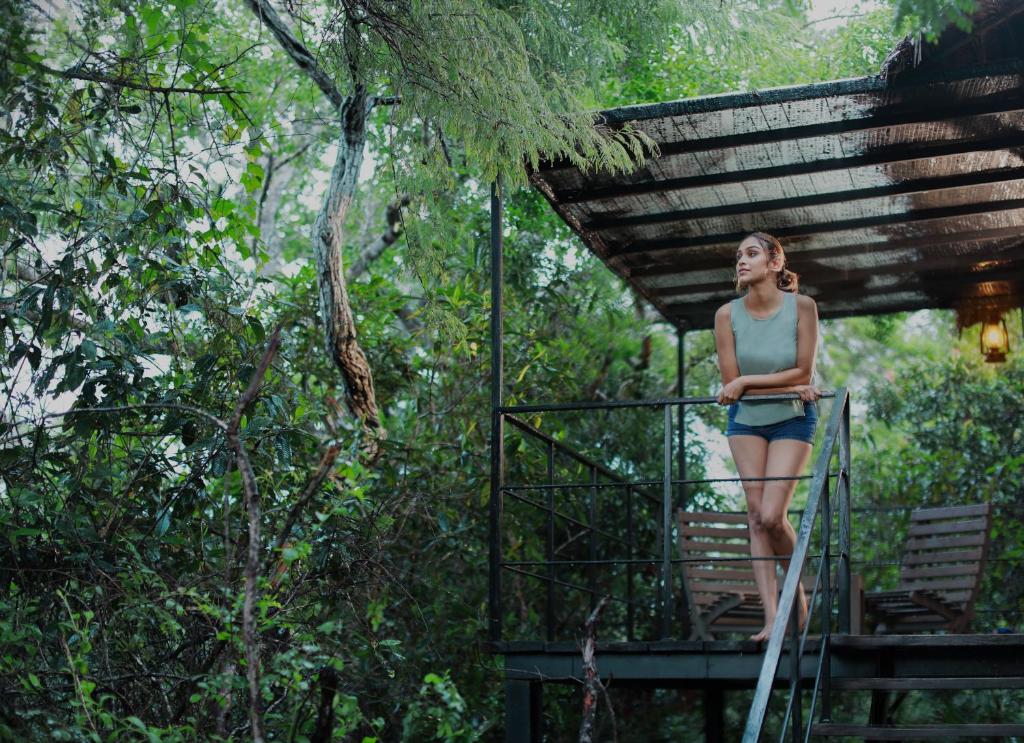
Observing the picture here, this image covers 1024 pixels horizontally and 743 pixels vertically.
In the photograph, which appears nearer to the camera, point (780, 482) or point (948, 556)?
point (780, 482)

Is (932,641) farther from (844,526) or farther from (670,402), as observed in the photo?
(670,402)

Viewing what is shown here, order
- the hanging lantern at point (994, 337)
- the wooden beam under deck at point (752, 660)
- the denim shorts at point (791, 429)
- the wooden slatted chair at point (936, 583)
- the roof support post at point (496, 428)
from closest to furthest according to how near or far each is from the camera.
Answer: the wooden beam under deck at point (752, 660)
the denim shorts at point (791, 429)
the roof support post at point (496, 428)
the wooden slatted chair at point (936, 583)
the hanging lantern at point (994, 337)

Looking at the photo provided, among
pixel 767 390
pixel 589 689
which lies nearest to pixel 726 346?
pixel 767 390

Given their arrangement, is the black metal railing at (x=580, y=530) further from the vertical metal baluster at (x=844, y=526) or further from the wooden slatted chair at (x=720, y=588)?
the vertical metal baluster at (x=844, y=526)

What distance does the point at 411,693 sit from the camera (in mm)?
7051

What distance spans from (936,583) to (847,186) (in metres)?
2.55

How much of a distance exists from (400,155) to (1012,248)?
391 cm

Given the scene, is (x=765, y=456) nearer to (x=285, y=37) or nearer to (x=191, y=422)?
(x=191, y=422)

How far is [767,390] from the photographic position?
5137 millimetres

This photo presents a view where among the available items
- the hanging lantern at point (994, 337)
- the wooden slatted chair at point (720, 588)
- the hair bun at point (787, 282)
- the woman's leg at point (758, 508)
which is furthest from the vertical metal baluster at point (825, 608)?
the hanging lantern at point (994, 337)

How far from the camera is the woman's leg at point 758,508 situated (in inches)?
204

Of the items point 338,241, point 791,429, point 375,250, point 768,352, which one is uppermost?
point 375,250

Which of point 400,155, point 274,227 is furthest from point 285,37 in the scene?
point 274,227

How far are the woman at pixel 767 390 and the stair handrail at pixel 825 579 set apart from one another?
173 mm
